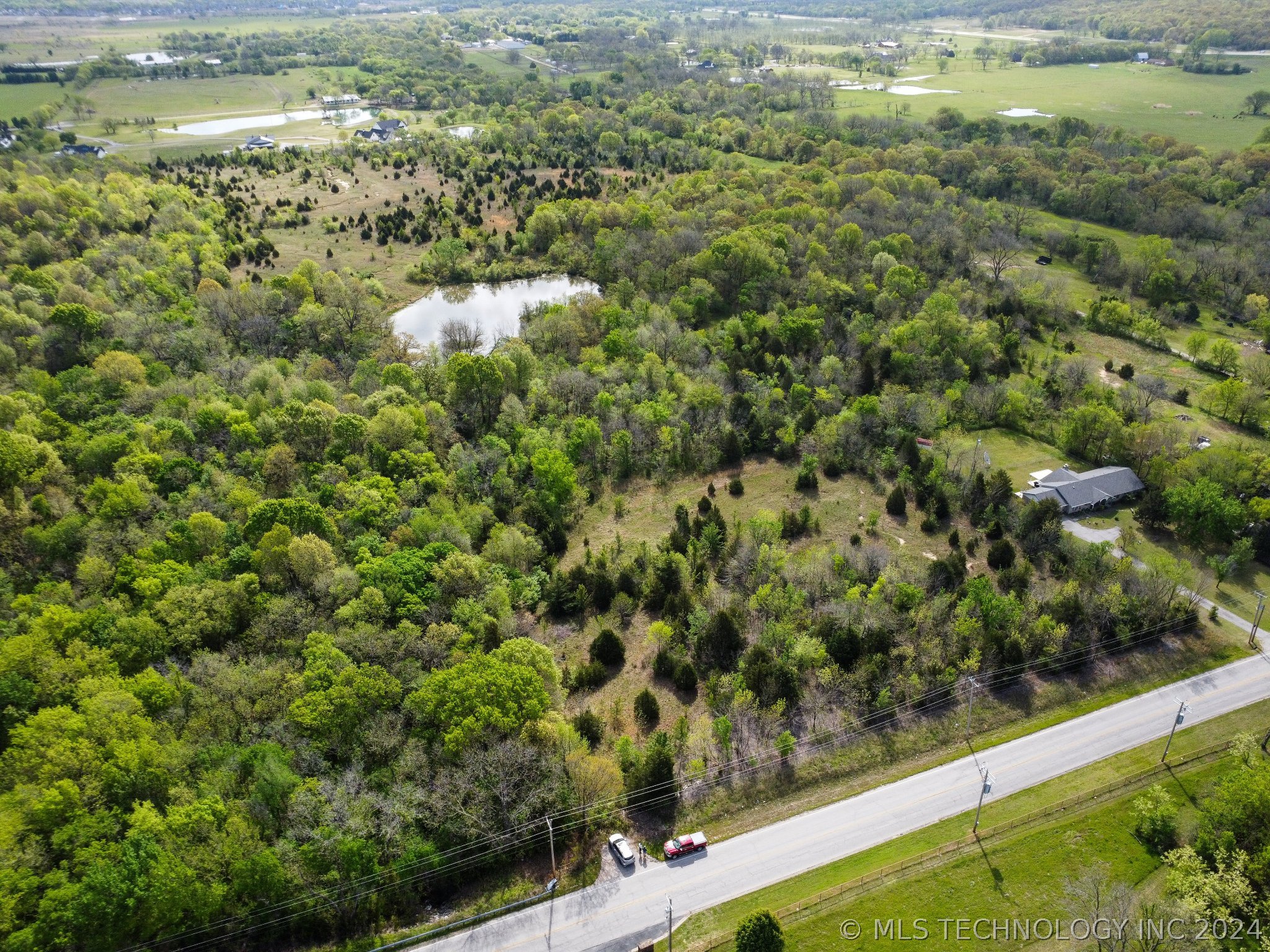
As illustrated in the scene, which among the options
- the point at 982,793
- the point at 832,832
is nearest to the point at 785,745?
the point at 832,832

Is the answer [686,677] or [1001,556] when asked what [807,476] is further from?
[686,677]

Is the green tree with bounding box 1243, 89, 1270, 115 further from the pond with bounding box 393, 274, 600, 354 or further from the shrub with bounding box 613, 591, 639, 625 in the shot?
the shrub with bounding box 613, 591, 639, 625

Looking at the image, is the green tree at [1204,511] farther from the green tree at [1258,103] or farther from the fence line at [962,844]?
the green tree at [1258,103]

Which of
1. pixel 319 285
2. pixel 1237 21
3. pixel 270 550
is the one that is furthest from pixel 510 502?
pixel 1237 21

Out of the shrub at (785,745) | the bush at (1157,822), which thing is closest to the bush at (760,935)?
the shrub at (785,745)

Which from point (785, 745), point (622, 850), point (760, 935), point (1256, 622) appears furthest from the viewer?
point (1256, 622)

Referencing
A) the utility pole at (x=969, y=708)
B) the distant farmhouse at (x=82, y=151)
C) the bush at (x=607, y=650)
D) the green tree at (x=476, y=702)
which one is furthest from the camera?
the distant farmhouse at (x=82, y=151)

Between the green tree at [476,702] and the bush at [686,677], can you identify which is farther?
the bush at [686,677]
